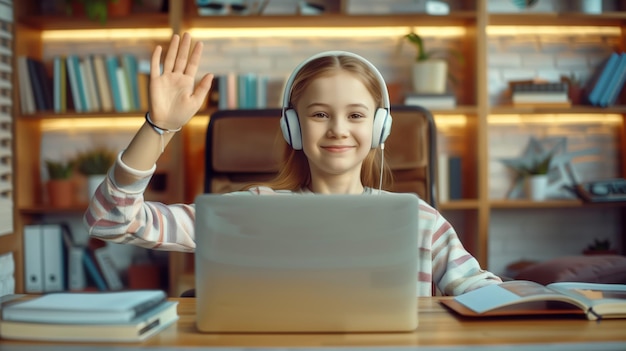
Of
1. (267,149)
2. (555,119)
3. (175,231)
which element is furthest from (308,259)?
(555,119)

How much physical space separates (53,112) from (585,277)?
258 cm

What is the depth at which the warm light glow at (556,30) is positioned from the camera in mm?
3477

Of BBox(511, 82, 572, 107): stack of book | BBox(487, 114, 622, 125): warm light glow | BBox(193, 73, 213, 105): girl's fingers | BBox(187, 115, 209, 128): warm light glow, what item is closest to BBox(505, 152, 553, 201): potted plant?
BBox(487, 114, 622, 125): warm light glow

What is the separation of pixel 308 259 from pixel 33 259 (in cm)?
286

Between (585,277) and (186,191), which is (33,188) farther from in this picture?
(585,277)

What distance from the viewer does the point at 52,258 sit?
10.7ft

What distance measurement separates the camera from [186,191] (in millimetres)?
3320

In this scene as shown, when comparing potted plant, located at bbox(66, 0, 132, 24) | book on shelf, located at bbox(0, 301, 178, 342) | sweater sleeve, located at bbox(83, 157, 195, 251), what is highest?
potted plant, located at bbox(66, 0, 132, 24)

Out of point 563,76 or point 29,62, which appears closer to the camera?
point 29,62

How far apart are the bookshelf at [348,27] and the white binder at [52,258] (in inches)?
4.4

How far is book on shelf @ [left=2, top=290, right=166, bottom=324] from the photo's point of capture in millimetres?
755

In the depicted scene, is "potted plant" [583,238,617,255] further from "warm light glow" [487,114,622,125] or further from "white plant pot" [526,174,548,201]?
"warm light glow" [487,114,622,125]

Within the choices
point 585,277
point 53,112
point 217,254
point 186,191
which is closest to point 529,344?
point 217,254

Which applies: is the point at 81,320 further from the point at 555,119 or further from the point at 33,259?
the point at 555,119
